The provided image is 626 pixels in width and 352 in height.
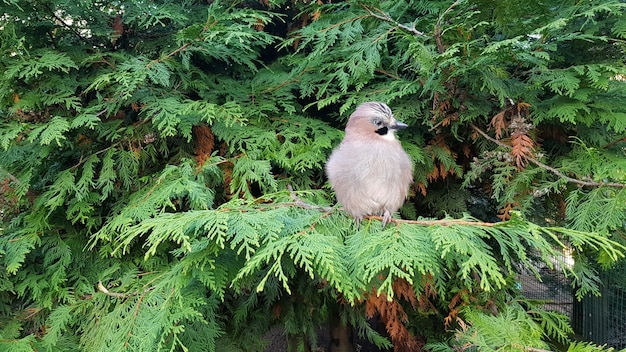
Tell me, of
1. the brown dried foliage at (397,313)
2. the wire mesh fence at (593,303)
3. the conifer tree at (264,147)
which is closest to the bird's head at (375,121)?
the conifer tree at (264,147)

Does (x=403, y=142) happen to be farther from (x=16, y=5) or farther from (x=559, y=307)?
(x=559, y=307)

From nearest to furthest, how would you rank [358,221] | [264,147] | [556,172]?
[358,221], [556,172], [264,147]

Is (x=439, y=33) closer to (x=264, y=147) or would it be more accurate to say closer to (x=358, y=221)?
(x=358, y=221)

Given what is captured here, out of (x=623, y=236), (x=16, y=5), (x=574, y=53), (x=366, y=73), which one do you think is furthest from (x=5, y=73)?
(x=623, y=236)

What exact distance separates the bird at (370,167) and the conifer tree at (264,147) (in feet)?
0.32

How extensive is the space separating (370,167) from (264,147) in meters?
0.84

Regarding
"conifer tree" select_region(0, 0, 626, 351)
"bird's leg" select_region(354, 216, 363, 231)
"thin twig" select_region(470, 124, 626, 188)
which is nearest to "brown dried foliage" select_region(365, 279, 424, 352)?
"conifer tree" select_region(0, 0, 626, 351)

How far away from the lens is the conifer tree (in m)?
1.87

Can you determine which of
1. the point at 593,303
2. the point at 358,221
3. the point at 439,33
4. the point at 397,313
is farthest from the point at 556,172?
the point at 593,303

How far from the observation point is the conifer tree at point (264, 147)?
187 cm

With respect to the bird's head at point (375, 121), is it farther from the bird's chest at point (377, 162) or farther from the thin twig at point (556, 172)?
the thin twig at point (556, 172)

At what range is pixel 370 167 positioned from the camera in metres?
1.72

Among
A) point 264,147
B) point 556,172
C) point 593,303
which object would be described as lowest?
point 593,303

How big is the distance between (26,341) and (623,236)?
2.78 m
